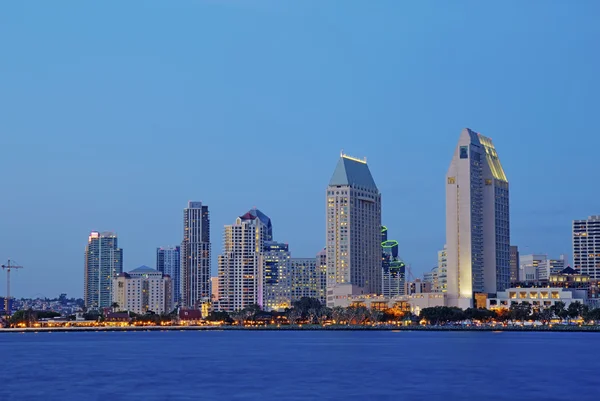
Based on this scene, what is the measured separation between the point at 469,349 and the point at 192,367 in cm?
5019

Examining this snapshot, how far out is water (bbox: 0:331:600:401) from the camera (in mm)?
93062

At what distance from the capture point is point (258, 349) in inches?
6693

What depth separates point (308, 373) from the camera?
115 m

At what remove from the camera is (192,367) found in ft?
407

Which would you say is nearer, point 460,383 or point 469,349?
point 460,383

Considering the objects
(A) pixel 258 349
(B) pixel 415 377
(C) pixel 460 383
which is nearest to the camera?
(C) pixel 460 383

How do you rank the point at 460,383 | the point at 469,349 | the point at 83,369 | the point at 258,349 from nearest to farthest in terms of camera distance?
the point at 460,383, the point at 83,369, the point at 469,349, the point at 258,349

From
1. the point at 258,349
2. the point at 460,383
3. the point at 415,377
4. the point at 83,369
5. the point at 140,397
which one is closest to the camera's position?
the point at 140,397

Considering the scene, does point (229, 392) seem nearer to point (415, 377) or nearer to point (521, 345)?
point (415, 377)

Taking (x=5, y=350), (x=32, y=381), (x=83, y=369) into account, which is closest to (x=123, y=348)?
(x=5, y=350)

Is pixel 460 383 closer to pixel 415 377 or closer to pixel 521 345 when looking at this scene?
pixel 415 377

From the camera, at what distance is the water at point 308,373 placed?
93.1 metres

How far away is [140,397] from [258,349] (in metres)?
79.9

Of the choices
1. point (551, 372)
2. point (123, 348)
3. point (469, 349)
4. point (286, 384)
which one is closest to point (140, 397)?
point (286, 384)
